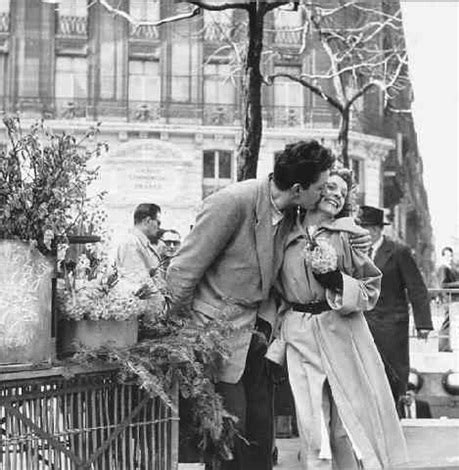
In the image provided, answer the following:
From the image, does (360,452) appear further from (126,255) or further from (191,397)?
(126,255)

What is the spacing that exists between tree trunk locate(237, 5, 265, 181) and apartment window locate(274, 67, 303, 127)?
22325mm

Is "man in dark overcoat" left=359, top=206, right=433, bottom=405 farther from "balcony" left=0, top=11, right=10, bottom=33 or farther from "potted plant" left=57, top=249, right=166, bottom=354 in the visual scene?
"balcony" left=0, top=11, right=10, bottom=33

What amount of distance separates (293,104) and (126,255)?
27142 mm

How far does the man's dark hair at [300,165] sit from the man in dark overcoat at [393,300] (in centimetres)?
276

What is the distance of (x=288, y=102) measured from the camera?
35.2m

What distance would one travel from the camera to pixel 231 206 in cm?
471

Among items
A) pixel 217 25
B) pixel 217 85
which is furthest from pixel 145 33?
pixel 217 25

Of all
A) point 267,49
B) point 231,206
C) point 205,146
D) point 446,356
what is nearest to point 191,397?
point 231,206

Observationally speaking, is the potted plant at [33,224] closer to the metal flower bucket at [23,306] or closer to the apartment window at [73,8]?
the metal flower bucket at [23,306]

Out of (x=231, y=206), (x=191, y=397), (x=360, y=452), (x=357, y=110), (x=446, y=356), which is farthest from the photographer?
(x=357, y=110)

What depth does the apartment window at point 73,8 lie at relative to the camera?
33.8 metres

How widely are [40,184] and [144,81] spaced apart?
3064 cm

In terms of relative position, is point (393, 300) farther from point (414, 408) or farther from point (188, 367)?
point (188, 367)

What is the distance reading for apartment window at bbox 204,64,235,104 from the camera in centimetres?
3425
